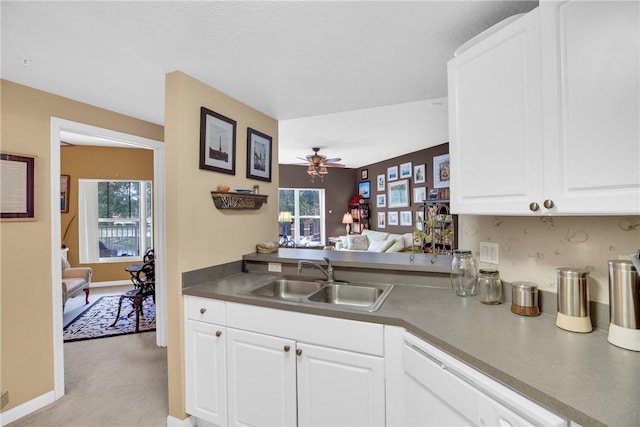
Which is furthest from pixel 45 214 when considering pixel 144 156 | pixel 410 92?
pixel 144 156

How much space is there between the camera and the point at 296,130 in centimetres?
418

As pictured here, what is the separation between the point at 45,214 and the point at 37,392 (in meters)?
1.25

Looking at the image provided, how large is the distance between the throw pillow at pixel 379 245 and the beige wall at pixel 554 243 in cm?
356

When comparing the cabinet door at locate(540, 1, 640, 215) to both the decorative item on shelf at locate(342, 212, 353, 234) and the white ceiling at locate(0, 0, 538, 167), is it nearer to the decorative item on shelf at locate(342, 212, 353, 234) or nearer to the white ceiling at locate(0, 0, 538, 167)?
the white ceiling at locate(0, 0, 538, 167)

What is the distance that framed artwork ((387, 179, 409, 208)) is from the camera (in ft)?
20.1

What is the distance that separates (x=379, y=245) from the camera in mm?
5523

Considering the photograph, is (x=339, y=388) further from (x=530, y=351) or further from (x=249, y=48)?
(x=249, y=48)

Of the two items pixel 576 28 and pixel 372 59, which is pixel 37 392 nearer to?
pixel 372 59

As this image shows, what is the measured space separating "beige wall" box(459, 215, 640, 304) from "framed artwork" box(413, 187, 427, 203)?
160 inches

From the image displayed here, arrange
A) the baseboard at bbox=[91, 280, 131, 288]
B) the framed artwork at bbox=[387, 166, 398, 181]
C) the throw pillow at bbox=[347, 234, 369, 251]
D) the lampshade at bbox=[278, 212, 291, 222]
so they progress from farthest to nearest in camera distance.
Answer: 1. the lampshade at bbox=[278, 212, 291, 222]
2. the framed artwork at bbox=[387, 166, 398, 181]
3. the throw pillow at bbox=[347, 234, 369, 251]
4. the baseboard at bbox=[91, 280, 131, 288]

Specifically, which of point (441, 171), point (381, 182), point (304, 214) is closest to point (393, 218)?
point (381, 182)

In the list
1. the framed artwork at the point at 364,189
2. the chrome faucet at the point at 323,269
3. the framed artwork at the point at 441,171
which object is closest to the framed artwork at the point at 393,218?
the framed artwork at the point at 364,189

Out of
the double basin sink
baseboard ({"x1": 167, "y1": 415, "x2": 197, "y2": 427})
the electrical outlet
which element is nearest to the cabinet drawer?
the double basin sink

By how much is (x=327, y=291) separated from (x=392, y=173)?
16.5 feet
